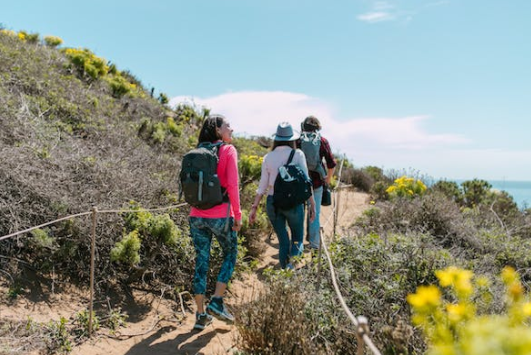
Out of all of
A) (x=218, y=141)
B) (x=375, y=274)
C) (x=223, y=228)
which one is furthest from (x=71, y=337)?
(x=375, y=274)

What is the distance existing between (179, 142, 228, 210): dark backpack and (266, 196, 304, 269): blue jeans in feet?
4.12

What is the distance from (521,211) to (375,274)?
751 centimetres

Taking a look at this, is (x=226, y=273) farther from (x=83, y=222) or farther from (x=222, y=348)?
(x=83, y=222)

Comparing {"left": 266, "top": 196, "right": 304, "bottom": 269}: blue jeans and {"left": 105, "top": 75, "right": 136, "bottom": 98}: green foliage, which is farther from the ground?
{"left": 105, "top": 75, "right": 136, "bottom": 98}: green foliage

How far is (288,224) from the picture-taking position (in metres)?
4.69

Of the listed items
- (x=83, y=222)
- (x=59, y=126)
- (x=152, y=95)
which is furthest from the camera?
(x=152, y=95)

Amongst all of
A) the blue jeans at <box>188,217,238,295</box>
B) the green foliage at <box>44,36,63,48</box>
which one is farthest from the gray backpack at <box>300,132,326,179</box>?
the green foliage at <box>44,36,63,48</box>

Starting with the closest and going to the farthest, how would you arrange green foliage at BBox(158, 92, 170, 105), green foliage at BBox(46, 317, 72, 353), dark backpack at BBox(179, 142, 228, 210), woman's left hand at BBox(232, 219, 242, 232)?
1. green foliage at BBox(46, 317, 72, 353)
2. dark backpack at BBox(179, 142, 228, 210)
3. woman's left hand at BBox(232, 219, 242, 232)
4. green foliage at BBox(158, 92, 170, 105)

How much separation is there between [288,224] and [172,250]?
137cm

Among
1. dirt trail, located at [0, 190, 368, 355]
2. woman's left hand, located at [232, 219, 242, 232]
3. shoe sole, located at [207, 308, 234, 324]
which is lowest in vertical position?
dirt trail, located at [0, 190, 368, 355]

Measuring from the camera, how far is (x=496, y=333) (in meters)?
0.92

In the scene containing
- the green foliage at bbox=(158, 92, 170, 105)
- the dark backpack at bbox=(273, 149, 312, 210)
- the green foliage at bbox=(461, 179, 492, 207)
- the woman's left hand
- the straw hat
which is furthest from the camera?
the green foliage at bbox=(158, 92, 170, 105)

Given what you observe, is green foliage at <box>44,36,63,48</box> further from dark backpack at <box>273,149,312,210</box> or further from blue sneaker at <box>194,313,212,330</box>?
blue sneaker at <box>194,313,212,330</box>

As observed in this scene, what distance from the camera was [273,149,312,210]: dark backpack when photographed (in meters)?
4.45
